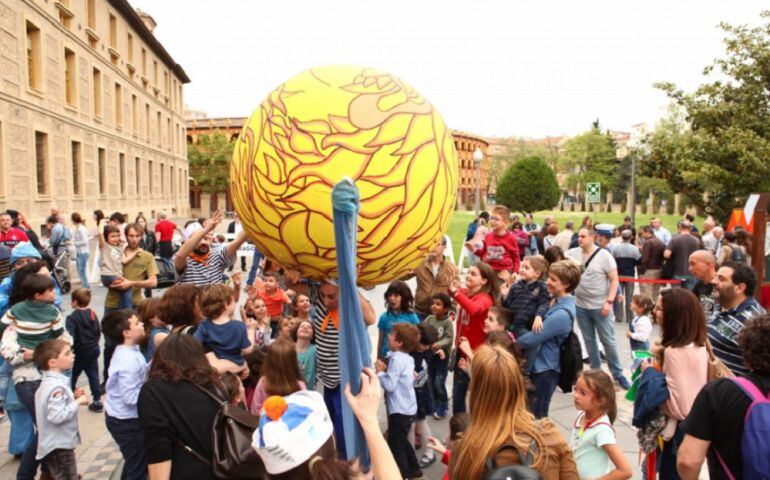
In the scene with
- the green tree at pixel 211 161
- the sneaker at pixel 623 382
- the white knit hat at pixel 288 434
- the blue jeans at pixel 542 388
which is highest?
the green tree at pixel 211 161

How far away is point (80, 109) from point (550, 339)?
2627cm

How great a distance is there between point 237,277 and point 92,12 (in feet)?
89.8

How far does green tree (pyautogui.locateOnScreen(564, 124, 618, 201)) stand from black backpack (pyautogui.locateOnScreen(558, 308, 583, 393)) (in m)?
72.3

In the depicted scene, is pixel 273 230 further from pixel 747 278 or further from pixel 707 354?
pixel 747 278

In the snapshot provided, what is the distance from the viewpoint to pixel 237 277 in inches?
216

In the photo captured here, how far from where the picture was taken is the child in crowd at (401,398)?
398 cm

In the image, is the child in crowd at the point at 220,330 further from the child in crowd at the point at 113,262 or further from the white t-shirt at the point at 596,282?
the white t-shirt at the point at 596,282

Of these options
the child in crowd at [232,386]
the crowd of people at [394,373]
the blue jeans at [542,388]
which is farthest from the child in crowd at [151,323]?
the blue jeans at [542,388]

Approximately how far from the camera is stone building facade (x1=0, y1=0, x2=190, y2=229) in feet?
60.7

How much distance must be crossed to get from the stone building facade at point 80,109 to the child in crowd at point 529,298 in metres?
18.9

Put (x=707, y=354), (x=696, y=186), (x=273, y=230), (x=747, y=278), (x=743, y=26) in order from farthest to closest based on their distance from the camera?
1. (x=696, y=186)
2. (x=743, y=26)
3. (x=747, y=278)
4. (x=707, y=354)
5. (x=273, y=230)

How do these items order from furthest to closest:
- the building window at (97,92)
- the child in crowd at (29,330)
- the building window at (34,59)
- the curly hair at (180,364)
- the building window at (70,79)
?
the building window at (97,92) → the building window at (70,79) → the building window at (34,59) → the child in crowd at (29,330) → the curly hair at (180,364)

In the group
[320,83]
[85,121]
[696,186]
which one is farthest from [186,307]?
[85,121]

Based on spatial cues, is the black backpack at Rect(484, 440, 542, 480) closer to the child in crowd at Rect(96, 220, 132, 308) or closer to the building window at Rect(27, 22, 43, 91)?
the child in crowd at Rect(96, 220, 132, 308)
